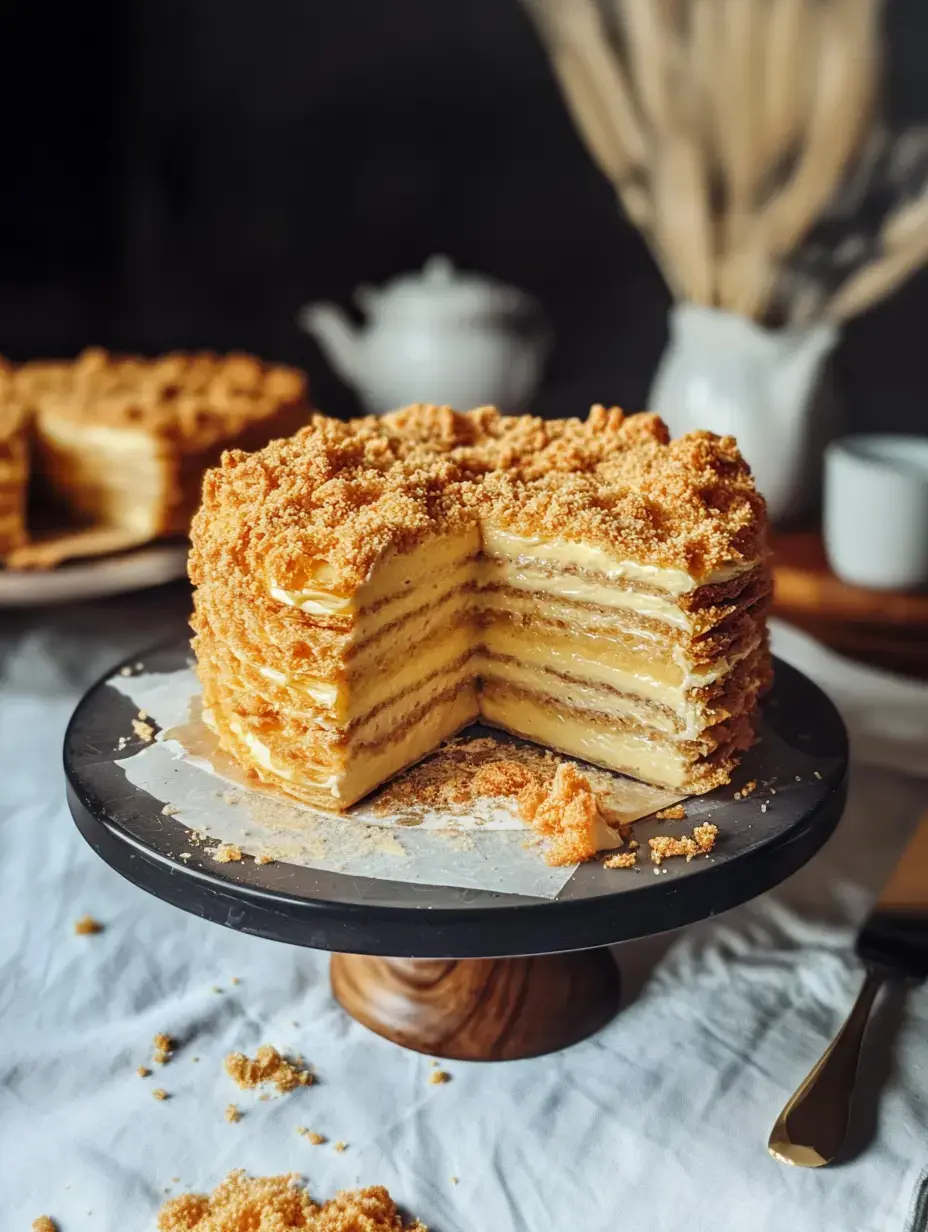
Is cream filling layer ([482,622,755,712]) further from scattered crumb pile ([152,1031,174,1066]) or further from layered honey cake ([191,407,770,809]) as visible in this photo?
scattered crumb pile ([152,1031,174,1066])

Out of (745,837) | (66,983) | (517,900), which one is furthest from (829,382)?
(66,983)

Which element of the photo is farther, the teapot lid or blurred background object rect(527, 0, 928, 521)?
the teapot lid

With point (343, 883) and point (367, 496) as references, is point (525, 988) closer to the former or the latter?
point (343, 883)

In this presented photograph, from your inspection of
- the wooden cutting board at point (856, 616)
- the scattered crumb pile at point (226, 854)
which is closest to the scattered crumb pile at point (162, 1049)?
the scattered crumb pile at point (226, 854)

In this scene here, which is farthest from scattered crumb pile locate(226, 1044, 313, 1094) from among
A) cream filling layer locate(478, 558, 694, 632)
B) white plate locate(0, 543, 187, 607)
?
white plate locate(0, 543, 187, 607)

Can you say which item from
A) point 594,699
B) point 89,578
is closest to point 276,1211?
point 594,699

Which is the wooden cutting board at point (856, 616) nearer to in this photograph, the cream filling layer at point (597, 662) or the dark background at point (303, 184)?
the cream filling layer at point (597, 662)

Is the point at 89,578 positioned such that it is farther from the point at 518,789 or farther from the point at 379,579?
the point at 518,789
